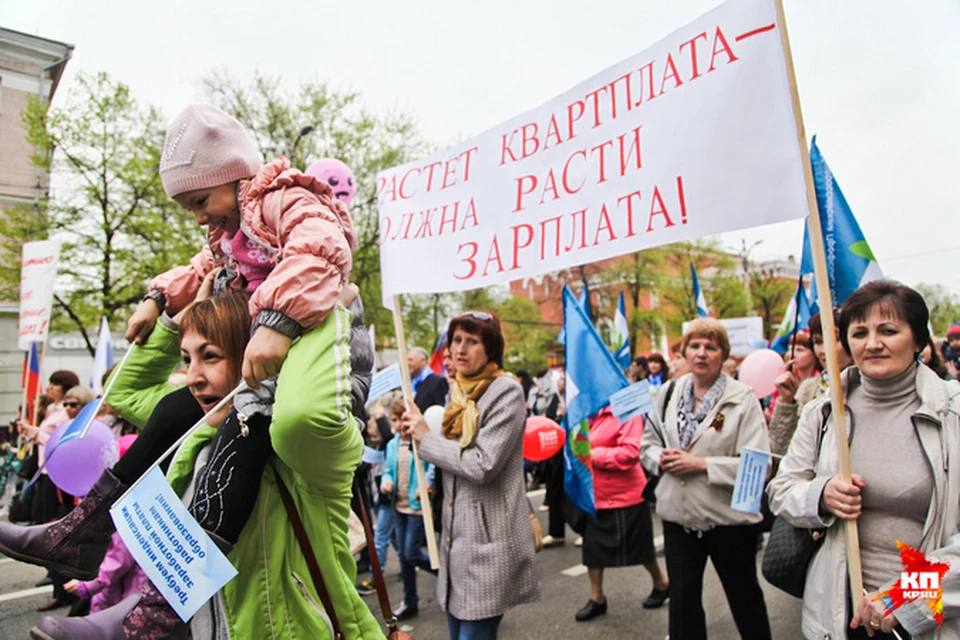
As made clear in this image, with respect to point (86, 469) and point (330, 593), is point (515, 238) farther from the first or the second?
point (86, 469)

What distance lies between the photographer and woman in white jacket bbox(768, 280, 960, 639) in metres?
2.00

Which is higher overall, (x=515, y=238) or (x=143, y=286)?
(x=143, y=286)

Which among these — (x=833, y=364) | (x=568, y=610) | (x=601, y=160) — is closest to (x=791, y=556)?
(x=833, y=364)

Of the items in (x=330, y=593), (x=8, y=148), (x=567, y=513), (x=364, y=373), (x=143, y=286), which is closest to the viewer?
(x=330, y=593)

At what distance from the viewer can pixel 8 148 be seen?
17750 mm

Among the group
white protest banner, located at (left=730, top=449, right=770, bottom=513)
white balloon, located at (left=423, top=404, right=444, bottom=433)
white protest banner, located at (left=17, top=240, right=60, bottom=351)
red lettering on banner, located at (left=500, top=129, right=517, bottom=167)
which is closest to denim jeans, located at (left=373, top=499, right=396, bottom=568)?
white balloon, located at (left=423, top=404, right=444, bottom=433)

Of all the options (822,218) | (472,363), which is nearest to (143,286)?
(472,363)

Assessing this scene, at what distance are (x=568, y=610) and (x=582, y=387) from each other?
6.06 feet

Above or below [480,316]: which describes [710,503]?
below

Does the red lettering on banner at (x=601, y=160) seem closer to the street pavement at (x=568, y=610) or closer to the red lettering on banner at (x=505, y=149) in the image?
the red lettering on banner at (x=505, y=149)

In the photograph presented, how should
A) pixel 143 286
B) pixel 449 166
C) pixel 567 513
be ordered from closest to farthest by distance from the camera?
pixel 449 166 → pixel 567 513 → pixel 143 286

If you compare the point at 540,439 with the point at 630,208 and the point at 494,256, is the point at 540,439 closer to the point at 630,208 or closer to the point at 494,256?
the point at 494,256

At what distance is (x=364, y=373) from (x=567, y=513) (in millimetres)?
3841

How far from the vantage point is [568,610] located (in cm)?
480
